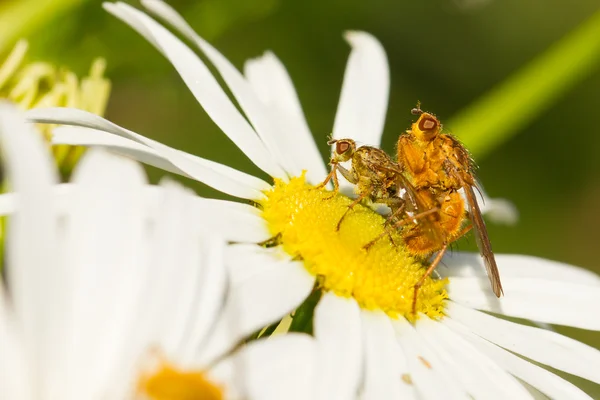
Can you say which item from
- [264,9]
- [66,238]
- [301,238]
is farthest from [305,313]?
[264,9]

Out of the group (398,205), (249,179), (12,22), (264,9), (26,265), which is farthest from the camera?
(264,9)

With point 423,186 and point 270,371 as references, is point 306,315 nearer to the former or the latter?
point 270,371

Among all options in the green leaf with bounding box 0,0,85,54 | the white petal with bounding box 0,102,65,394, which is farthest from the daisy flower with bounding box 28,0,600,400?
the green leaf with bounding box 0,0,85,54

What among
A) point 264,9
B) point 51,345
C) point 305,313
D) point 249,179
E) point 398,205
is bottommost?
point 51,345

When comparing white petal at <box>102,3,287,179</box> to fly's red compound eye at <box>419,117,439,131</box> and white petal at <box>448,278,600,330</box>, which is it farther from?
white petal at <box>448,278,600,330</box>

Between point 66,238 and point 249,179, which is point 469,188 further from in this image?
point 66,238

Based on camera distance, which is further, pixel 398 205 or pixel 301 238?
pixel 398 205

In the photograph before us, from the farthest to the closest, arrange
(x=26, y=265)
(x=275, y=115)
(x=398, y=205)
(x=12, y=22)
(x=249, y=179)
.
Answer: (x=12, y=22) < (x=275, y=115) < (x=398, y=205) < (x=249, y=179) < (x=26, y=265)
